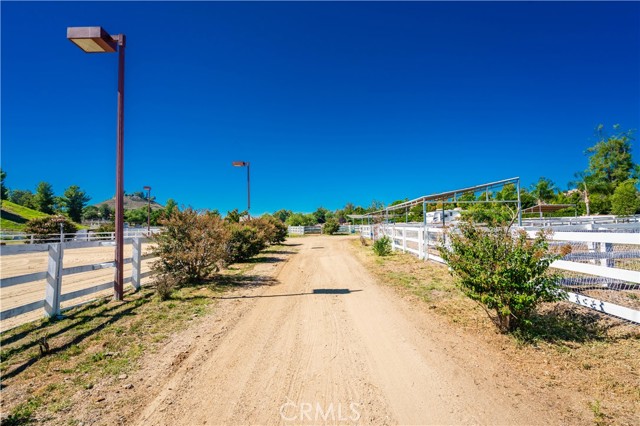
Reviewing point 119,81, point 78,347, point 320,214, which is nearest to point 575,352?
point 78,347

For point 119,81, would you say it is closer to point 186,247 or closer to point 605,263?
point 186,247

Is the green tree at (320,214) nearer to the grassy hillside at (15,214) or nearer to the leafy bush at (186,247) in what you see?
the grassy hillside at (15,214)

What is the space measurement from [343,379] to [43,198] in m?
92.8

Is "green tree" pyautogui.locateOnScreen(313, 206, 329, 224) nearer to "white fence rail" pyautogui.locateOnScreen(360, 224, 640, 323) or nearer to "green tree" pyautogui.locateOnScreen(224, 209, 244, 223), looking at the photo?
"green tree" pyautogui.locateOnScreen(224, 209, 244, 223)

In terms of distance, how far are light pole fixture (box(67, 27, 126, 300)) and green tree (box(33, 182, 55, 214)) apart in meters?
86.0

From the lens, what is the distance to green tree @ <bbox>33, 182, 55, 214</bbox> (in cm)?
6938

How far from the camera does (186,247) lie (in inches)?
308

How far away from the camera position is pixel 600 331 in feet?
13.0

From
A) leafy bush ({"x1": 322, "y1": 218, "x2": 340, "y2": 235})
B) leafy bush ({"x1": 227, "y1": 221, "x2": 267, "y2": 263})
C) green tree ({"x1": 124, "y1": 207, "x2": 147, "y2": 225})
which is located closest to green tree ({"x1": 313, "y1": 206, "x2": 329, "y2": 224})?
leafy bush ({"x1": 322, "y1": 218, "x2": 340, "y2": 235})

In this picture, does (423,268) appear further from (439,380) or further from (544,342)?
(439,380)

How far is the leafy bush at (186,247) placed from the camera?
7.65 m

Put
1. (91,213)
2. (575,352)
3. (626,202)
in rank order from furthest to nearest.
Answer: (91,213)
(626,202)
(575,352)

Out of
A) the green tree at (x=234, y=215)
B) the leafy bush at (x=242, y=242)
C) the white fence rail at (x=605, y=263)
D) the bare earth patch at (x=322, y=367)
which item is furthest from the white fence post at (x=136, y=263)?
the green tree at (x=234, y=215)

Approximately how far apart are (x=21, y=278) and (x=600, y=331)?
27.3ft
